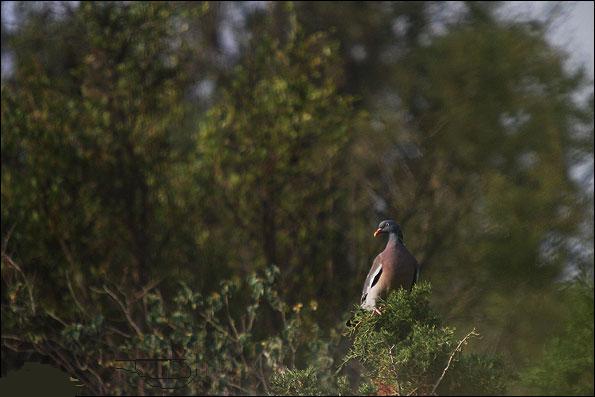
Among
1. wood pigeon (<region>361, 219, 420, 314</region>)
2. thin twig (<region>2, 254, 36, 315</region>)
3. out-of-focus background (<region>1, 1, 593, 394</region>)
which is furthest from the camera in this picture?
out-of-focus background (<region>1, 1, 593, 394</region>)

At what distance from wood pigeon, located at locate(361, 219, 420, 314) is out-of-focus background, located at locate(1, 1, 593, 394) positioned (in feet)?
17.4

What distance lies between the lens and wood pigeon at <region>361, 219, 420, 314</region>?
527 centimetres

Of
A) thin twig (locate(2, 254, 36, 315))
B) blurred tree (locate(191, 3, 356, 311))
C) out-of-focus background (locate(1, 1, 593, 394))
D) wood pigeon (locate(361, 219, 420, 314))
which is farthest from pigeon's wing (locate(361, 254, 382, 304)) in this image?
blurred tree (locate(191, 3, 356, 311))

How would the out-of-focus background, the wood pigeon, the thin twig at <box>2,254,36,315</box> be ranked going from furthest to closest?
the out-of-focus background → the thin twig at <box>2,254,36,315</box> → the wood pigeon

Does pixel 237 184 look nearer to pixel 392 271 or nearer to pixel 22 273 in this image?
pixel 22 273

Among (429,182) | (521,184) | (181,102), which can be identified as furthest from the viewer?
(521,184)

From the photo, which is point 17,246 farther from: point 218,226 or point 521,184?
point 521,184

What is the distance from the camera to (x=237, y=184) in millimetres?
13594

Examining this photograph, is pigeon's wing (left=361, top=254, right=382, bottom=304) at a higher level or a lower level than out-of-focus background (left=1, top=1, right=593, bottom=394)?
higher

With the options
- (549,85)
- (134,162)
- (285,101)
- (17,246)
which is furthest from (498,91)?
(17,246)

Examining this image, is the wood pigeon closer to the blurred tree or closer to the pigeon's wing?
the pigeon's wing

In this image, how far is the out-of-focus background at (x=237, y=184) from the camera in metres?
13.3

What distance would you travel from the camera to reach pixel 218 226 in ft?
45.8

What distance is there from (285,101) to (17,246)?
3.83 meters
